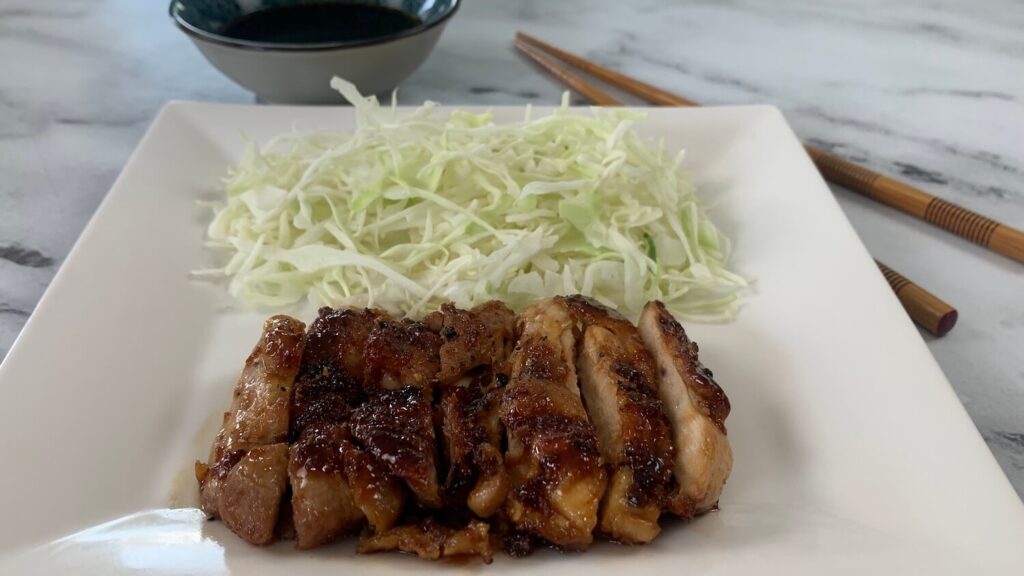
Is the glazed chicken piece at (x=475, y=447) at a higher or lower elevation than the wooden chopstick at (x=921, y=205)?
lower

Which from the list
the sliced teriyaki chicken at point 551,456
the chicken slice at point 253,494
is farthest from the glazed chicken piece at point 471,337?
the chicken slice at point 253,494

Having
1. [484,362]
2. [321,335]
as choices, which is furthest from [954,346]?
[321,335]

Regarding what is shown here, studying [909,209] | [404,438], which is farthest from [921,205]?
[404,438]

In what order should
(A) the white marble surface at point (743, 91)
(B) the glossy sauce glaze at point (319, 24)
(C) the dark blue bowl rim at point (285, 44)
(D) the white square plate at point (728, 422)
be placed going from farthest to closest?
(B) the glossy sauce glaze at point (319, 24), (C) the dark blue bowl rim at point (285, 44), (A) the white marble surface at point (743, 91), (D) the white square plate at point (728, 422)

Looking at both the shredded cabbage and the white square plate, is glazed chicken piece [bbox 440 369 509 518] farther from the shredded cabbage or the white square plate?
the shredded cabbage

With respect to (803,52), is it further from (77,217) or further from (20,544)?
(20,544)

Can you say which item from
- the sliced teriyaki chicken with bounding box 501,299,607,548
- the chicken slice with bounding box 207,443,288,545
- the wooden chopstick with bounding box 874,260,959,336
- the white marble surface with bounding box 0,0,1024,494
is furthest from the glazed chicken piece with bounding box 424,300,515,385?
the white marble surface with bounding box 0,0,1024,494

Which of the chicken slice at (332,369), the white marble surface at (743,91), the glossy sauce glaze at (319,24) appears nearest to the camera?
the chicken slice at (332,369)

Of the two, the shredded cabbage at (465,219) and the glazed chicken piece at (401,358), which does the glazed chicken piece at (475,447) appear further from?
the shredded cabbage at (465,219)
